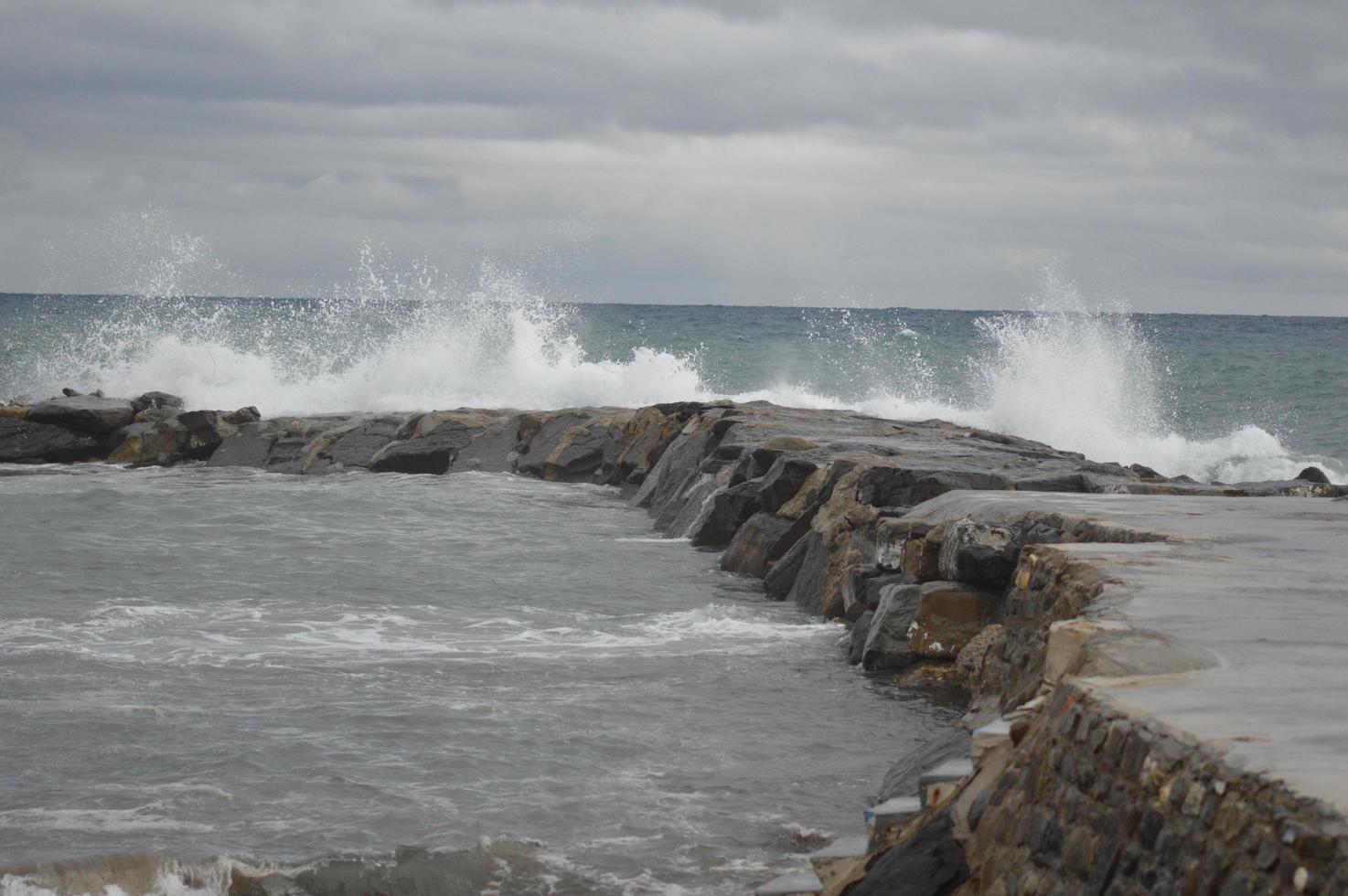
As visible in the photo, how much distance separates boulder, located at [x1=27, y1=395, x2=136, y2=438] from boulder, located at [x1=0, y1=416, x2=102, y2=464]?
3.9 inches

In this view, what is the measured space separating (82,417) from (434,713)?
16586mm

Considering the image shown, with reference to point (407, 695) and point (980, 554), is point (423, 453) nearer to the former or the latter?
point (407, 695)

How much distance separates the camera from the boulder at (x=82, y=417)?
2220 cm

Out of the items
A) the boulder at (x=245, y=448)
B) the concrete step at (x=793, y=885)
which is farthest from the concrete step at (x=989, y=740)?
the boulder at (x=245, y=448)

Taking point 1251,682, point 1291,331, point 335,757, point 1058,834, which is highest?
point 1291,331

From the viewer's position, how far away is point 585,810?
6191 millimetres

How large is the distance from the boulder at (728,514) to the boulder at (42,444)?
474 inches

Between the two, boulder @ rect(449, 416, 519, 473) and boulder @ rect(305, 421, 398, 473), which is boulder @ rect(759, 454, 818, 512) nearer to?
boulder @ rect(449, 416, 519, 473)

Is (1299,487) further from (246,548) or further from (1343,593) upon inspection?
(246,548)

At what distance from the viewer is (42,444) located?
859 inches

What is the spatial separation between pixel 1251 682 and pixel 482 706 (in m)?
4.72

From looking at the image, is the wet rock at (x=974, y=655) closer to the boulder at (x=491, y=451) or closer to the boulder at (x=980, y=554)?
the boulder at (x=980, y=554)

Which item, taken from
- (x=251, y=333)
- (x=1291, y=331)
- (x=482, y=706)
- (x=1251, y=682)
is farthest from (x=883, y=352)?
(x=1251, y=682)

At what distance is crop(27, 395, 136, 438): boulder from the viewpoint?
2220 centimetres
